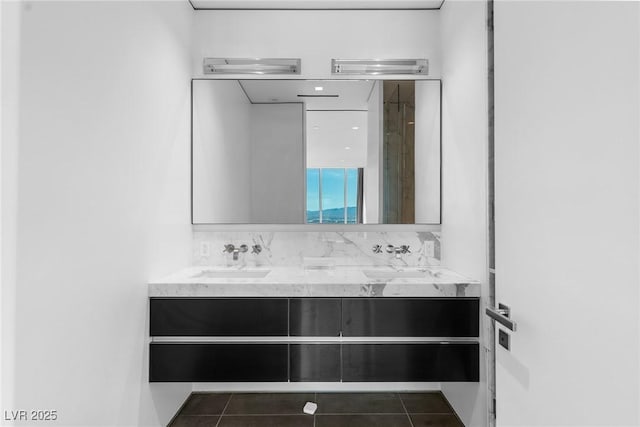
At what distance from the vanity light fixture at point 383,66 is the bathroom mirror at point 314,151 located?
2.9 inches

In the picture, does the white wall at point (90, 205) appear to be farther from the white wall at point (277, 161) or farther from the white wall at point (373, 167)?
the white wall at point (373, 167)

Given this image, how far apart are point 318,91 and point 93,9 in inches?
53.5

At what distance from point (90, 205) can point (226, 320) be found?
0.81 metres

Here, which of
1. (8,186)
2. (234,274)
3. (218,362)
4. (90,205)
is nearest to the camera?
(8,186)

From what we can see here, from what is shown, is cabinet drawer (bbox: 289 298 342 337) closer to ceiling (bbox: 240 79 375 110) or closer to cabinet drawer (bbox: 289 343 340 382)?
cabinet drawer (bbox: 289 343 340 382)

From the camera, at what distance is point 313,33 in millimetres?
2430

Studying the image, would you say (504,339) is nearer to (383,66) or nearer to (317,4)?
(383,66)

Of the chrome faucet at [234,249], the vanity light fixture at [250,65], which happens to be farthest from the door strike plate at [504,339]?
the vanity light fixture at [250,65]

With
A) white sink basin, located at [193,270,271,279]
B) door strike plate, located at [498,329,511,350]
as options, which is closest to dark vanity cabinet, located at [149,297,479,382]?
white sink basin, located at [193,270,271,279]

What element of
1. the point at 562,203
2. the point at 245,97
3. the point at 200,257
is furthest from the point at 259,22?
the point at 562,203

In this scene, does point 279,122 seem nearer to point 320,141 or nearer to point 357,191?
point 320,141

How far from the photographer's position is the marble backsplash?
8.05 feet

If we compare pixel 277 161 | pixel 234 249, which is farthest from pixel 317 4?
pixel 234 249

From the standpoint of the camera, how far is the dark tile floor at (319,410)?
2.06 meters
